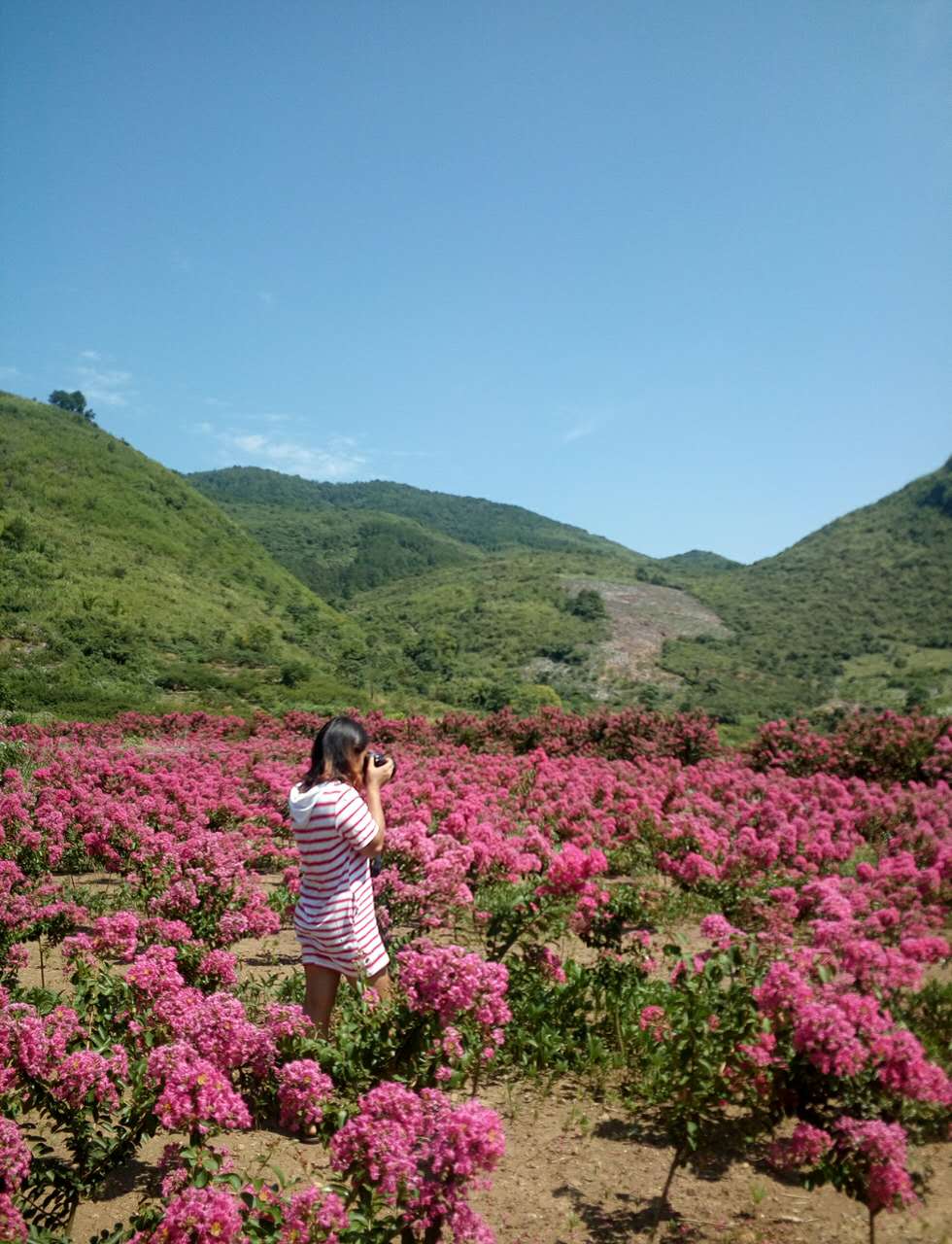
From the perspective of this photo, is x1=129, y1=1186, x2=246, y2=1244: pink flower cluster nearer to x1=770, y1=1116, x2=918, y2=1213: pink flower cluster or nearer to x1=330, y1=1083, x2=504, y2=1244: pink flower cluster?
x1=330, y1=1083, x2=504, y2=1244: pink flower cluster

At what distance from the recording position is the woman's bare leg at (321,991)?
3.63 meters

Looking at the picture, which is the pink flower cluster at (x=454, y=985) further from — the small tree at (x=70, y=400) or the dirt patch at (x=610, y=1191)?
the small tree at (x=70, y=400)

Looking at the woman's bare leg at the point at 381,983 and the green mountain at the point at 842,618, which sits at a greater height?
the green mountain at the point at 842,618

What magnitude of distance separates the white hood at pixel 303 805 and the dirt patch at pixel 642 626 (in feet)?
186

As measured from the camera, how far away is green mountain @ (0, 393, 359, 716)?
32.6m

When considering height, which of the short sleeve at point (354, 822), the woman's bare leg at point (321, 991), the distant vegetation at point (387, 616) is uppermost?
the distant vegetation at point (387, 616)

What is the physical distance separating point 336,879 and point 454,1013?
2.94 ft

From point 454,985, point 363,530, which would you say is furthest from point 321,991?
point 363,530

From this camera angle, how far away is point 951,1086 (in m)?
2.39

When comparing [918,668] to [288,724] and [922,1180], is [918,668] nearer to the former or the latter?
[288,724]

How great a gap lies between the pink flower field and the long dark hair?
80cm

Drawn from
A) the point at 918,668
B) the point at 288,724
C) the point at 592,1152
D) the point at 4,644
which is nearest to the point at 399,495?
the point at 918,668

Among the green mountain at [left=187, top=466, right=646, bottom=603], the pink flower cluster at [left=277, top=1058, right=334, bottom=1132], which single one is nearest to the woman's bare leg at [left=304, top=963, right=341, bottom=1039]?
the pink flower cluster at [left=277, top=1058, right=334, bottom=1132]

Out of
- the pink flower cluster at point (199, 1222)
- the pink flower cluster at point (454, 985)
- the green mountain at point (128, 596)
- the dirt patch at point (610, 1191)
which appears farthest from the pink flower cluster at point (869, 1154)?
the green mountain at point (128, 596)
